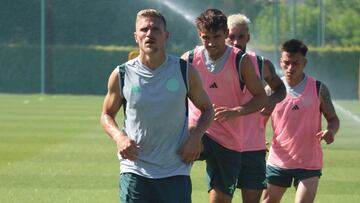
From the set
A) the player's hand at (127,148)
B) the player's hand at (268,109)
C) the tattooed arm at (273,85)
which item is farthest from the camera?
the tattooed arm at (273,85)

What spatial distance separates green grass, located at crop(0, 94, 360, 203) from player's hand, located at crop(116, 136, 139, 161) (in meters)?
5.89

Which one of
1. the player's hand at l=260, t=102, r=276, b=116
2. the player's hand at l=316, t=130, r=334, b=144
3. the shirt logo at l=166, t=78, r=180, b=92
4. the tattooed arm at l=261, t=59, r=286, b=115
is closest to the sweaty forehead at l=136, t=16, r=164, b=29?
the shirt logo at l=166, t=78, r=180, b=92

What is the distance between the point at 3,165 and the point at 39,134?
22.8 ft

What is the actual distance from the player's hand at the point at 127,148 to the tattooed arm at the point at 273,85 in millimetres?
2744

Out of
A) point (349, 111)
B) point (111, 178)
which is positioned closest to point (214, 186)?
point (111, 178)

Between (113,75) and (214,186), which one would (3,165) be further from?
(113,75)

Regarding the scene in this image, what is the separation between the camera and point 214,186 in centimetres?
953

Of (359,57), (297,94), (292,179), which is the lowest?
(359,57)

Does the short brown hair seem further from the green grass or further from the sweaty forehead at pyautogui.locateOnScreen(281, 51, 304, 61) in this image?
the green grass

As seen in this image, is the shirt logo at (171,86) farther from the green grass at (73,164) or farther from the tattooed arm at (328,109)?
the green grass at (73,164)

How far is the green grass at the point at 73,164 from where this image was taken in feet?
45.4

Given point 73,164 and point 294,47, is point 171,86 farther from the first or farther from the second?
point 73,164

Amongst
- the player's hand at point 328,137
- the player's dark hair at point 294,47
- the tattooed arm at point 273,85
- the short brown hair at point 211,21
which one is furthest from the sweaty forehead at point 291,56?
the short brown hair at point 211,21

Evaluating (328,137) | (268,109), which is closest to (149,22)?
(268,109)
